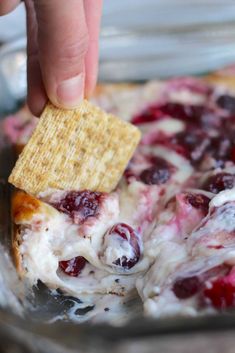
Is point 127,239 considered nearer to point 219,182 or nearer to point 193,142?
point 219,182

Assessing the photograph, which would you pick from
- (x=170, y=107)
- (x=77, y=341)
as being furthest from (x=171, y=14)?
(x=77, y=341)

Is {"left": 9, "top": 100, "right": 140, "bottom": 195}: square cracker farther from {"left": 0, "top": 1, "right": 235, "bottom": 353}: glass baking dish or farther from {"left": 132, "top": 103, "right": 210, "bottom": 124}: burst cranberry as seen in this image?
{"left": 132, "top": 103, "right": 210, "bottom": 124}: burst cranberry

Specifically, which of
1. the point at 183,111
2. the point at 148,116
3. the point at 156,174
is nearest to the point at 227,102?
the point at 183,111

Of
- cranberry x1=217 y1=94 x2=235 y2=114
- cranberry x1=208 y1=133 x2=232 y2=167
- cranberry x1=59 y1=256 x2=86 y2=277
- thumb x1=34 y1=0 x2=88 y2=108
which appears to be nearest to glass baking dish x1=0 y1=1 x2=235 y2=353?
cranberry x1=59 y1=256 x2=86 y2=277

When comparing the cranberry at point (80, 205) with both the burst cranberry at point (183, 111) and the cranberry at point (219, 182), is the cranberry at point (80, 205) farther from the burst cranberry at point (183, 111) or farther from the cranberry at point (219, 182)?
the burst cranberry at point (183, 111)

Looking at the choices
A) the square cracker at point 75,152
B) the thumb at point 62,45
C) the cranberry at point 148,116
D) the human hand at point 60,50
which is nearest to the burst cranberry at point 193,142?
the cranberry at point 148,116

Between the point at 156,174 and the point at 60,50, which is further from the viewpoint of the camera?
the point at 156,174
